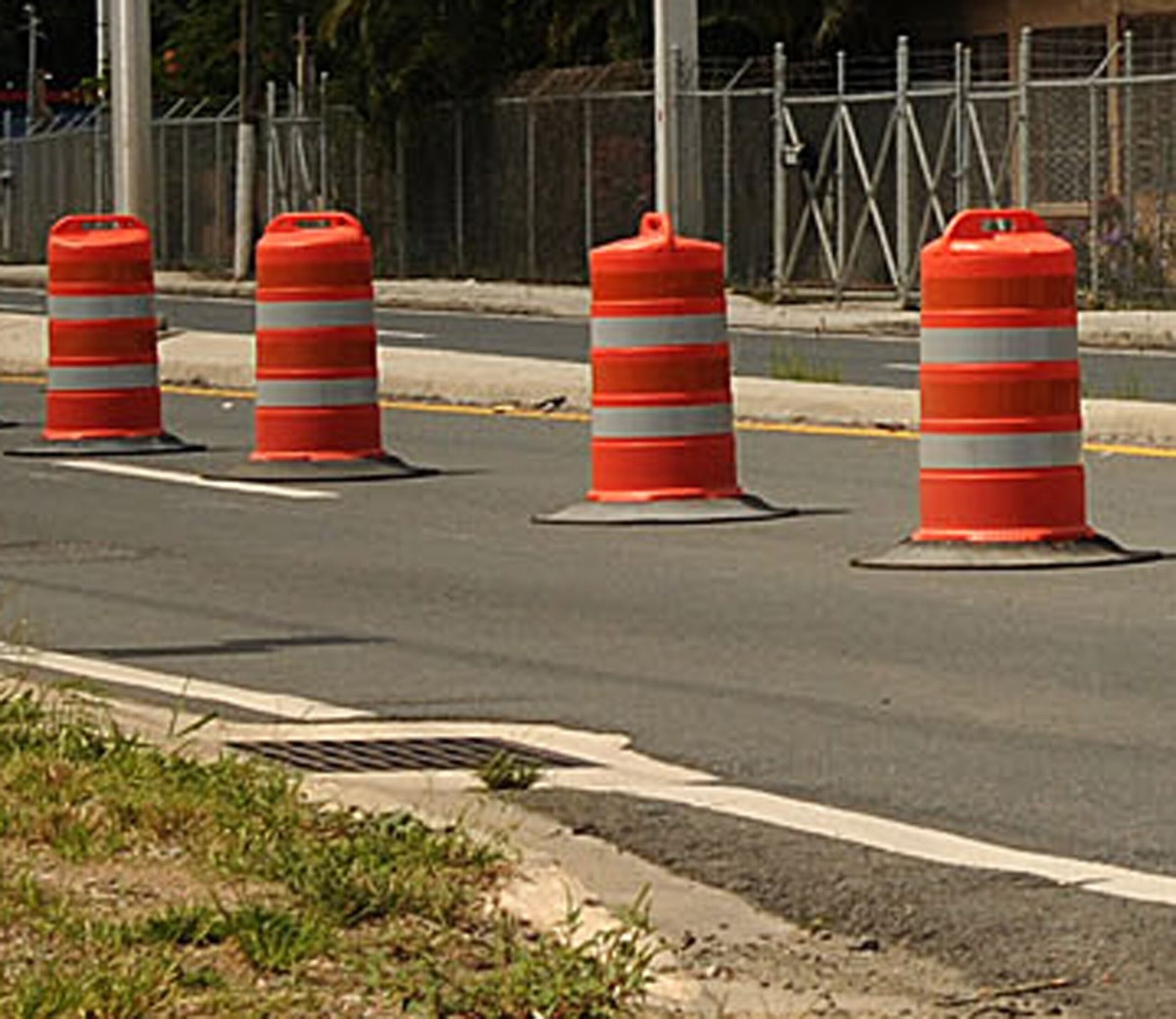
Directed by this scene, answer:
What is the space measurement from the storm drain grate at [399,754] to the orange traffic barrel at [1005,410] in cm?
401

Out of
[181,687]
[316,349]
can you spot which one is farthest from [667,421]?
[181,687]

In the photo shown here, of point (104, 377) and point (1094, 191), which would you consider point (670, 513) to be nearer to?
point (104, 377)

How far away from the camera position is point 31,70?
3059 inches

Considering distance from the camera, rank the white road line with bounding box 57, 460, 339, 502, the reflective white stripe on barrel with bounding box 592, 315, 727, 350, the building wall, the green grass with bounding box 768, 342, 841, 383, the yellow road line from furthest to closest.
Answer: the building wall, the green grass with bounding box 768, 342, 841, 383, the yellow road line, the white road line with bounding box 57, 460, 339, 502, the reflective white stripe on barrel with bounding box 592, 315, 727, 350

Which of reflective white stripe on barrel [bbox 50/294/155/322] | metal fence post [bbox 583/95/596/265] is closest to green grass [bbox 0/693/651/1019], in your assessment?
reflective white stripe on barrel [bbox 50/294/155/322]

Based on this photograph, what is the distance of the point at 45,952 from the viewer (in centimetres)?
596

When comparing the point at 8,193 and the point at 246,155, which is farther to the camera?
the point at 8,193

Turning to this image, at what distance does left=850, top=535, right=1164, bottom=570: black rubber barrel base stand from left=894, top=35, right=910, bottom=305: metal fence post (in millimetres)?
24098

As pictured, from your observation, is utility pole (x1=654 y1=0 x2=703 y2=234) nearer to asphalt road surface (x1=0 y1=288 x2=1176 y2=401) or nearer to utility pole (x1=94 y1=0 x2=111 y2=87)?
asphalt road surface (x1=0 y1=288 x2=1176 y2=401)

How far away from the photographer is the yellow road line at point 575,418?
668 inches

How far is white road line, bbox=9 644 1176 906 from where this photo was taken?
7.00m

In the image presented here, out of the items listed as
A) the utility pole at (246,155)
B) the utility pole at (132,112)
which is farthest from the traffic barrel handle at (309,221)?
the utility pole at (246,155)

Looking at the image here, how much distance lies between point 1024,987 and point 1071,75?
122 ft

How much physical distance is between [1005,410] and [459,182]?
113 feet
